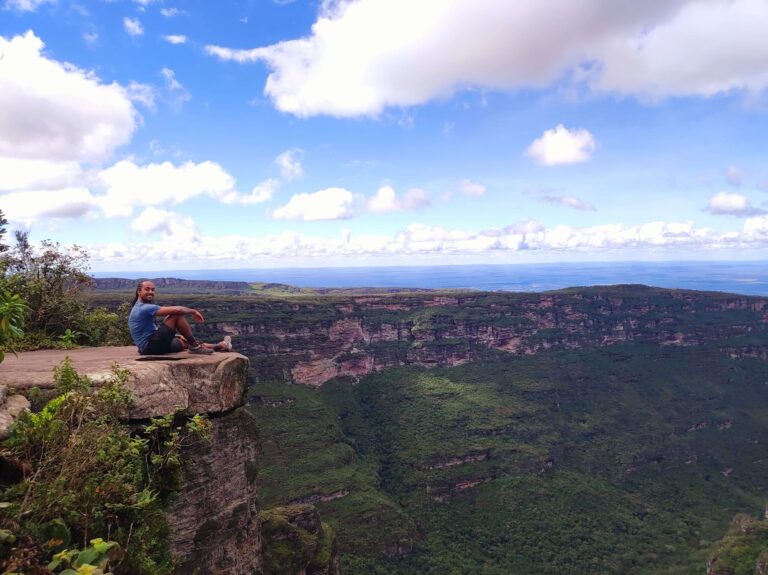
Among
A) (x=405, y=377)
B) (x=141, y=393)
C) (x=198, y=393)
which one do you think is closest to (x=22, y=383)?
(x=141, y=393)

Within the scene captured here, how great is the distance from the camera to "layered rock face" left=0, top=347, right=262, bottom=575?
844cm

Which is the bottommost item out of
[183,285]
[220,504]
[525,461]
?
[525,461]

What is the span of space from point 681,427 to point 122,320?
99.6m

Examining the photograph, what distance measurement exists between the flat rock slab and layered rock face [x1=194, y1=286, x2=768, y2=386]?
63.8 m

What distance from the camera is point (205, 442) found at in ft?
32.1

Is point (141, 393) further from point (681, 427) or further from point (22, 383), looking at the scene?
point (681, 427)

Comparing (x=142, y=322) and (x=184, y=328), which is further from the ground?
(x=142, y=322)

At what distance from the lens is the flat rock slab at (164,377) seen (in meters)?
7.96

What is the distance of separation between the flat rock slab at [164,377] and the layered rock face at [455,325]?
6381 cm

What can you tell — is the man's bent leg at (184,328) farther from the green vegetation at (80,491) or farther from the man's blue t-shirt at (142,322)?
the green vegetation at (80,491)

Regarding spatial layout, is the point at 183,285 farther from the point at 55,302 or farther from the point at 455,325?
the point at 55,302

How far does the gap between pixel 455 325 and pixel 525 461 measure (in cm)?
3186

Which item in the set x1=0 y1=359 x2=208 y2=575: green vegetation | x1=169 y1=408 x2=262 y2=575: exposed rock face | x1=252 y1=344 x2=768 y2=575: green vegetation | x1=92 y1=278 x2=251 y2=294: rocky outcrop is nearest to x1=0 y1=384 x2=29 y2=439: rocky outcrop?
x1=0 y1=359 x2=208 y2=575: green vegetation

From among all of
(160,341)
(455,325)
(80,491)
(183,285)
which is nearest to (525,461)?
(455,325)
